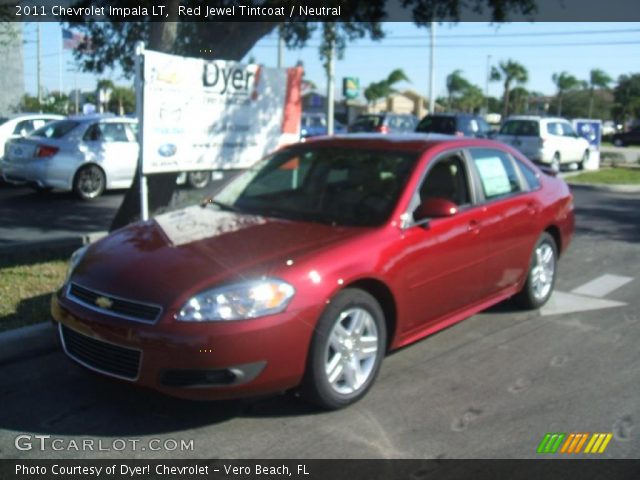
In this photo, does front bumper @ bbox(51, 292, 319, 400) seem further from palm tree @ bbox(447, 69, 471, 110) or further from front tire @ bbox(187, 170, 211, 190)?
palm tree @ bbox(447, 69, 471, 110)

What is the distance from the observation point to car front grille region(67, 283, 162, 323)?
3.62 m

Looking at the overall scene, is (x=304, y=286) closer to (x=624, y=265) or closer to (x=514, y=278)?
(x=514, y=278)

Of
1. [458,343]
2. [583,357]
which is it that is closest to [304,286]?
[458,343]

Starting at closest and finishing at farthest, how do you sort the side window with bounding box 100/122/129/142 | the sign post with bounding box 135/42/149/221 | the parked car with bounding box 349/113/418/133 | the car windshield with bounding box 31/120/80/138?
the sign post with bounding box 135/42/149/221 < the car windshield with bounding box 31/120/80/138 < the side window with bounding box 100/122/129/142 < the parked car with bounding box 349/113/418/133

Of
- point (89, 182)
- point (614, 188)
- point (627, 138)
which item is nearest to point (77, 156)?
point (89, 182)

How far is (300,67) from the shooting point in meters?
8.68

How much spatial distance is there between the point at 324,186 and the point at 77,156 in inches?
364

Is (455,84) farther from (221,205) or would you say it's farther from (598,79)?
(221,205)

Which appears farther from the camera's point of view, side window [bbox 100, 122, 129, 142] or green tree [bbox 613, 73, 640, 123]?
green tree [bbox 613, 73, 640, 123]

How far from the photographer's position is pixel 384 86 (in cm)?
6391

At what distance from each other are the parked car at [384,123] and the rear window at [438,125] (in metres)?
2.10

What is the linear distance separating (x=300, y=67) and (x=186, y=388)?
19.3 feet

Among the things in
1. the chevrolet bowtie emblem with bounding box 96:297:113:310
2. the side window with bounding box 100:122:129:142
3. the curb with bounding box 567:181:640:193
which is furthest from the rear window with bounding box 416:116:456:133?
the chevrolet bowtie emblem with bounding box 96:297:113:310

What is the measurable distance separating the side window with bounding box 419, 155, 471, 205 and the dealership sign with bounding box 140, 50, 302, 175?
307 cm
